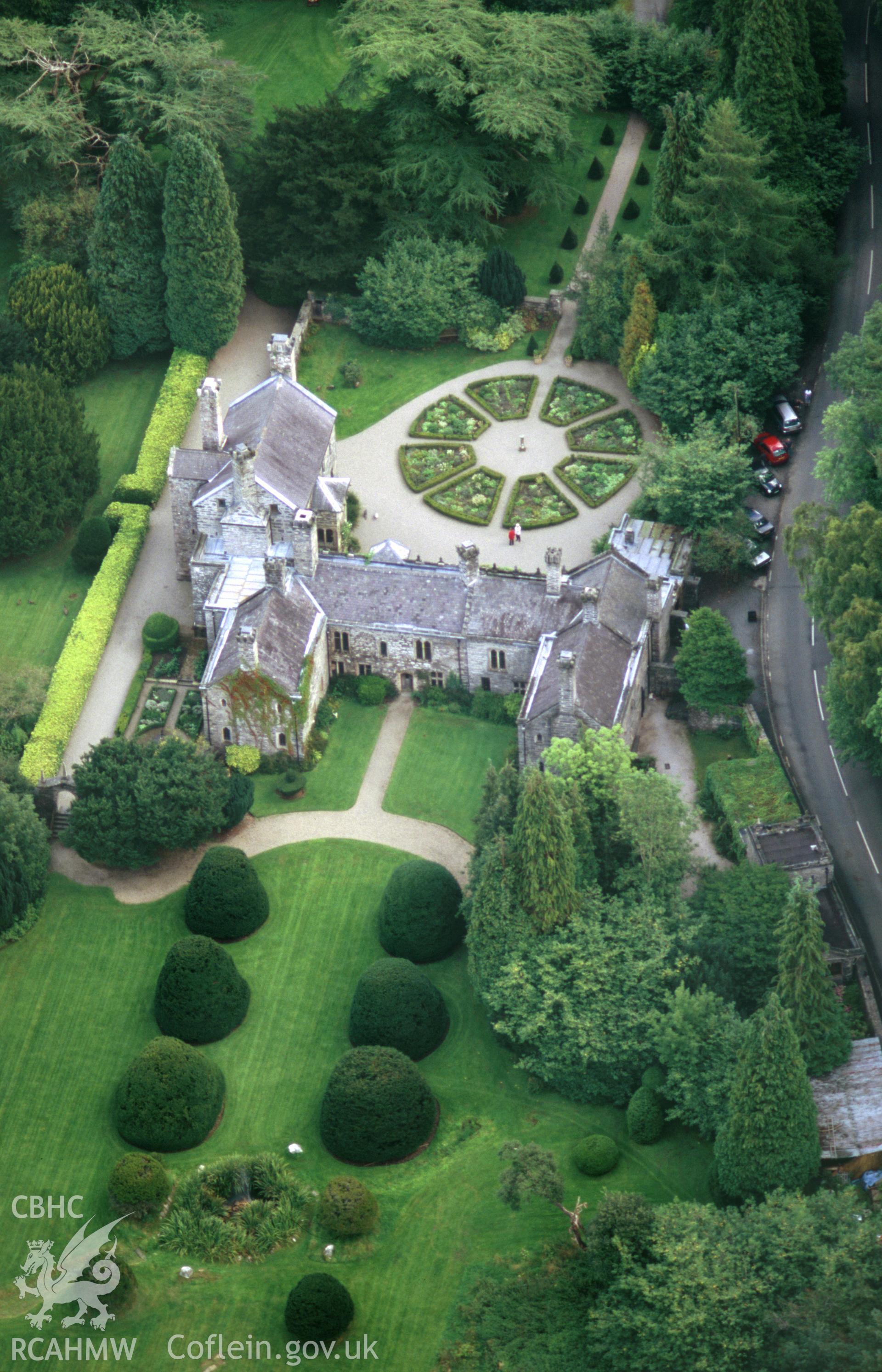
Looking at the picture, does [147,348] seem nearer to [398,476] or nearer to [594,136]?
[398,476]

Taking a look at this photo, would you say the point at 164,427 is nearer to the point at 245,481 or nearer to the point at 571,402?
the point at 245,481

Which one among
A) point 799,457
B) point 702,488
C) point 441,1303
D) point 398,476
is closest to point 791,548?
point 702,488

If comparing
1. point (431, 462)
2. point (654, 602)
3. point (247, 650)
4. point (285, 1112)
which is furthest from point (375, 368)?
point (285, 1112)

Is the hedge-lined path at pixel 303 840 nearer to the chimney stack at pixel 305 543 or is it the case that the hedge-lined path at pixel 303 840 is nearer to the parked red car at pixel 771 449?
the chimney stack at pixel 305 543

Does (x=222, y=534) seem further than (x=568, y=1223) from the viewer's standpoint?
Yes

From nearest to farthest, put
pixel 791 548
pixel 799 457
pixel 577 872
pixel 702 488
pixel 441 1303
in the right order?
pixel 441 1303 < pixel 577 872 < pixel 791 548 < pixel 702 488 < pixel 799 457

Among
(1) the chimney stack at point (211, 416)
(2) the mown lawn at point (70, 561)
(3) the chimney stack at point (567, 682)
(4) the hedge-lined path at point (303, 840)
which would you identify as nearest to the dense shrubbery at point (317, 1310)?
(4) the hedge-lined path at point (303, 840)
